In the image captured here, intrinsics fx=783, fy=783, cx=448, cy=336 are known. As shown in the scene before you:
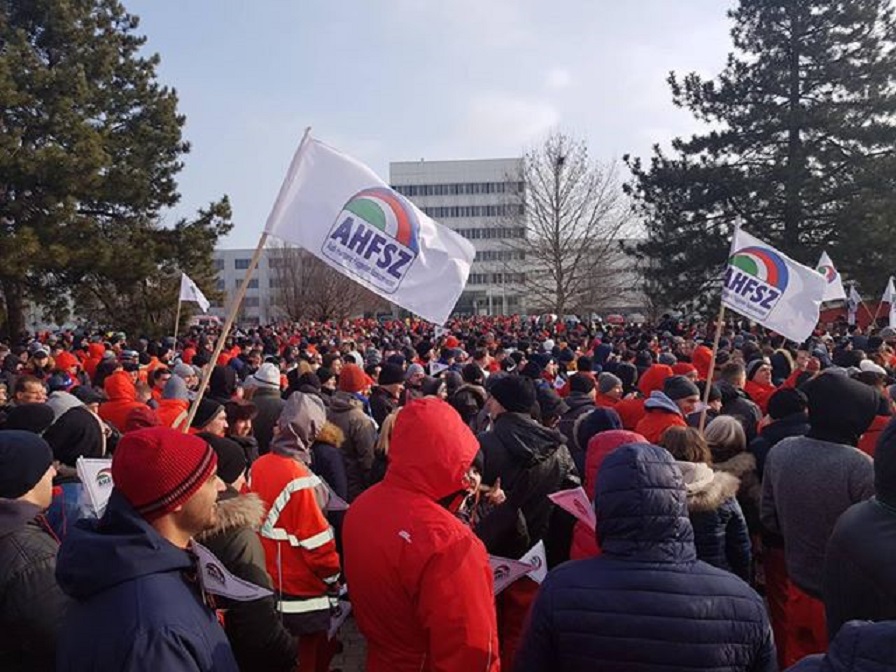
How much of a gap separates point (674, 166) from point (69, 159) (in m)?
22.7

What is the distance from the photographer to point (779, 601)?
5.60 metres

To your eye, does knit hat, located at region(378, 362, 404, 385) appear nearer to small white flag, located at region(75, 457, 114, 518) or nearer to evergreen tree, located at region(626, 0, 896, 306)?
small white flag, located at region(75, 457, 114, 518)

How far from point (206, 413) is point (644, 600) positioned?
3.68m

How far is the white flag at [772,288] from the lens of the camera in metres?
8.42

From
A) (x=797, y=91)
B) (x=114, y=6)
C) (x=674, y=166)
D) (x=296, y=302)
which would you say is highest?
(x=114, y=6)

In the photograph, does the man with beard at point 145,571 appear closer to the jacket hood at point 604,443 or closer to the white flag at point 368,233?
the jacket hood at point 604,443

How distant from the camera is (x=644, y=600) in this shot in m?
2.29

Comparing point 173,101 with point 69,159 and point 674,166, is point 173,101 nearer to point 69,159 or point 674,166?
point 69,159

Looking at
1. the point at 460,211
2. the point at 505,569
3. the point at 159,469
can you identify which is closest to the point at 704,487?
the point at 505,569

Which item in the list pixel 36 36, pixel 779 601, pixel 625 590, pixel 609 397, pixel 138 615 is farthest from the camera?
pixel 36 36

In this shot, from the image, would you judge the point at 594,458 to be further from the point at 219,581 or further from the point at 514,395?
the point at 219,581

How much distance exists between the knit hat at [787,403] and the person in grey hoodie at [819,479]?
1456mm

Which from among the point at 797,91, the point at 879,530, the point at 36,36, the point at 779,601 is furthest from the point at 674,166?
the point at 879,530

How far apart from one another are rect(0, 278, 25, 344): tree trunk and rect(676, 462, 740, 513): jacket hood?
27.3 metres
